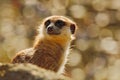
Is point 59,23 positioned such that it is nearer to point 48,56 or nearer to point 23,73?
point 48,56

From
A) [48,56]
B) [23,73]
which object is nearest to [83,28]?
[48,56]

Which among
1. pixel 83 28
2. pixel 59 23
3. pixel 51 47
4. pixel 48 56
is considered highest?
pixel 83 28

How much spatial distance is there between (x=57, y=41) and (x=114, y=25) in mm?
8200

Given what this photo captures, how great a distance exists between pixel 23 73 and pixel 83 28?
11050 millimetres

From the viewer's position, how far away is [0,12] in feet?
50.7

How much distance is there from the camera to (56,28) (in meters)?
8.00

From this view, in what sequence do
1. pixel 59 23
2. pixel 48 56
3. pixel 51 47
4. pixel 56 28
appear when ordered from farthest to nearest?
pixel 59 23
pixel 56 28
pixel 51 47
pixel 48 56

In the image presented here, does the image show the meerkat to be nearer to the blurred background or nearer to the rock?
the rock

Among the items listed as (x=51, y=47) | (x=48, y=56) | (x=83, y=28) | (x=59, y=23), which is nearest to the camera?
(x=48, y=56)

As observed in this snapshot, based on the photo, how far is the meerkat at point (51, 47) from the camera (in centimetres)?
694

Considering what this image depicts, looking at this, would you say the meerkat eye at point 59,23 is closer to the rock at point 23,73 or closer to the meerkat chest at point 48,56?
the meerkat chest at point 48,56

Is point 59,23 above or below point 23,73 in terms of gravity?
above

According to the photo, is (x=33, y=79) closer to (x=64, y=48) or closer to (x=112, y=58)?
(x=64, y=48)

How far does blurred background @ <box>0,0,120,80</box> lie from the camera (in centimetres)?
1490
